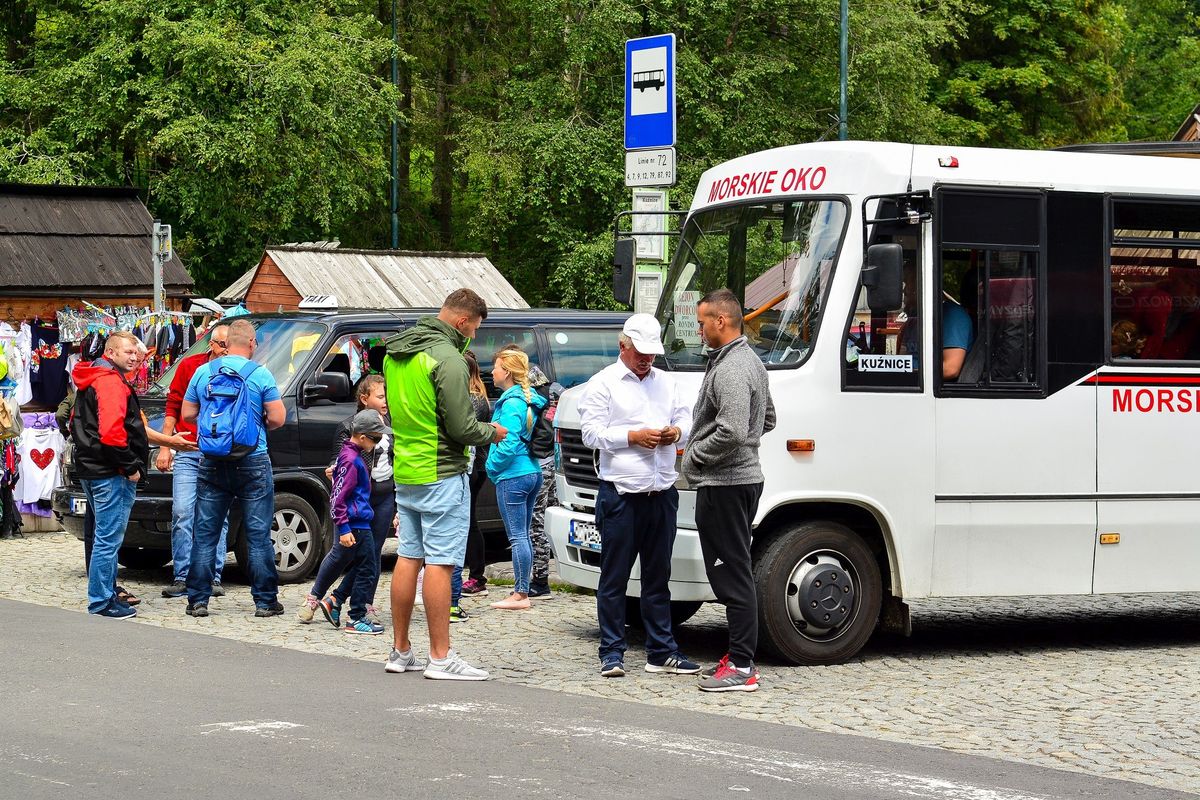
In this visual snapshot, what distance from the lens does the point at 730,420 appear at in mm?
8398

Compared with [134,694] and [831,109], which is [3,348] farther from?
[831,109]

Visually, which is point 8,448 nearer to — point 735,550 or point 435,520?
point 435,520

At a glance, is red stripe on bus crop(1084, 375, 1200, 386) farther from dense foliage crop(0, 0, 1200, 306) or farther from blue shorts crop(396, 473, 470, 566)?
dense foliage crop(0, 0, 1200, 306)

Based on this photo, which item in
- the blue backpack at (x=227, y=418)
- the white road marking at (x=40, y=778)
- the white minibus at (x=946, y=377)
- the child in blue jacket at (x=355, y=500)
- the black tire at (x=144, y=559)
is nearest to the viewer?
the white road marking at (x=40, y=778)

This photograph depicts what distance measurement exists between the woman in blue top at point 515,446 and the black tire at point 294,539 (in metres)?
2.17

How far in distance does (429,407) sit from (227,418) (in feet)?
9.13

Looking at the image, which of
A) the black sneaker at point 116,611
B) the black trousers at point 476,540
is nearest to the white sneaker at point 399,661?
the black sneaker at point 116,611

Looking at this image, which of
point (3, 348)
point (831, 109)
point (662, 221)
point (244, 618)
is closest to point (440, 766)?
point (244, 618)

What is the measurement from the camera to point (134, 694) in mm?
8055

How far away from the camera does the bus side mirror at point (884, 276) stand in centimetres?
902

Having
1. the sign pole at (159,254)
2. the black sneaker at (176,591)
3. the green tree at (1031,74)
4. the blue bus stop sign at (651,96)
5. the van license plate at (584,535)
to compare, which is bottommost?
the black sneaker at (176,591)

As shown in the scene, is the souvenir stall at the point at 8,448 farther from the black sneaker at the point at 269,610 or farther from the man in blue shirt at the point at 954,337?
the man in blue shirt at the point at 954,337

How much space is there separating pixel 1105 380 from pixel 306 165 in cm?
2459

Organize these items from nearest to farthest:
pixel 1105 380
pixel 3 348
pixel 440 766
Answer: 1. pixel 440 766
2. pixel 1105 380
3. pixel 3 348
